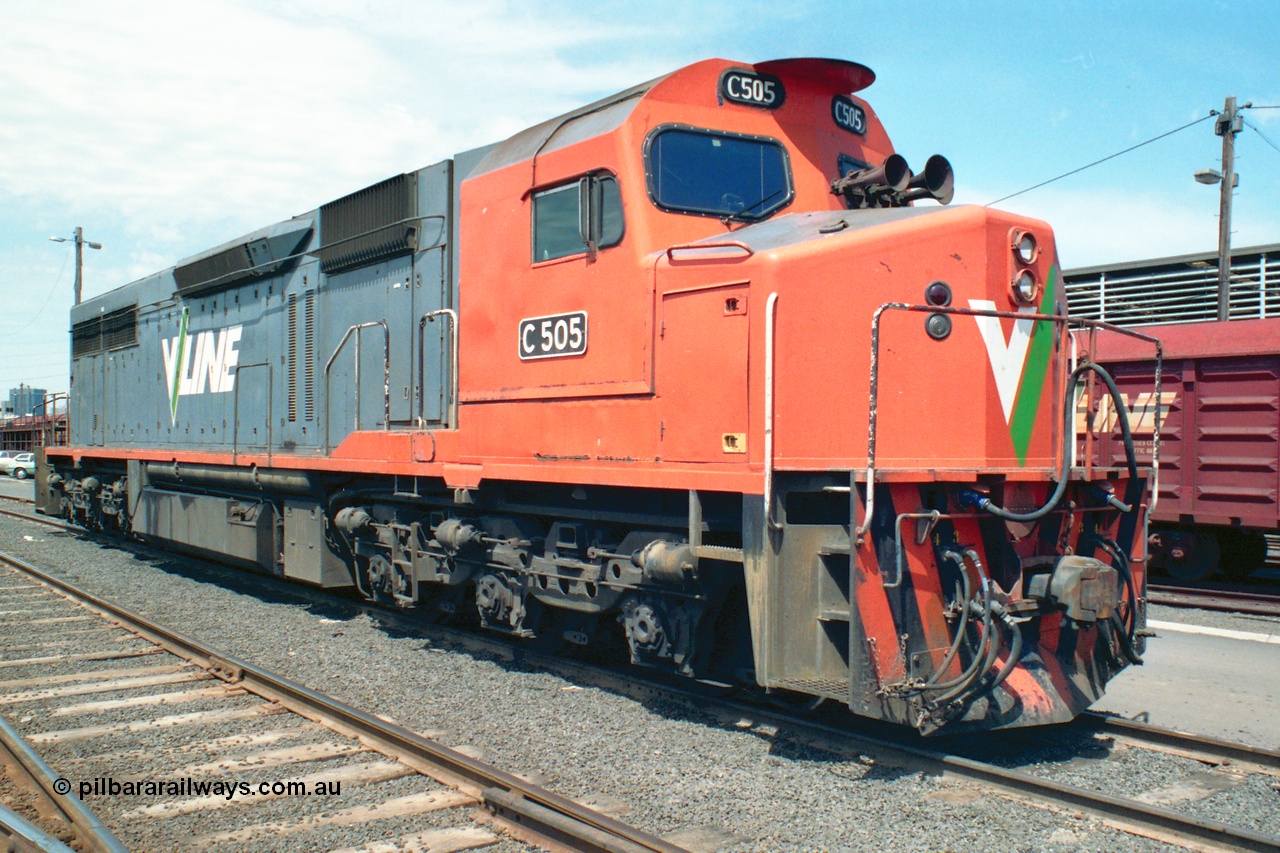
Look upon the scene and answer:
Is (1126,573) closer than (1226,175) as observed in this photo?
Yes

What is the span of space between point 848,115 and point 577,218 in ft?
6.08

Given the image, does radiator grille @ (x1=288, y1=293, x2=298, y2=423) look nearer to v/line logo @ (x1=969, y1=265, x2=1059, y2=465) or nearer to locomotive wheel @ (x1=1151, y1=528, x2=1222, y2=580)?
v/line logo @ (x1=969, y1=265, x2=1059, y2=465)

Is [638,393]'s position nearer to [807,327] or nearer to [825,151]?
[807,327]

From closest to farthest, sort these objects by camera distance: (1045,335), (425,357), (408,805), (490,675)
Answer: (408,805), (1045,335), (490,675), (425,357)

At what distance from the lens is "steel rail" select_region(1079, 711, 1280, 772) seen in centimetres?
473

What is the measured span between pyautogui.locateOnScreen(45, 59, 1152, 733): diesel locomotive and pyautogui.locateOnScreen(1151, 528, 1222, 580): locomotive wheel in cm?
743

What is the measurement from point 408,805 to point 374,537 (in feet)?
13.0

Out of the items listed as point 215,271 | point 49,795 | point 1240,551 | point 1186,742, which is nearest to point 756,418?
point 1186,742

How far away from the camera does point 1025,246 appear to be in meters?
4.93

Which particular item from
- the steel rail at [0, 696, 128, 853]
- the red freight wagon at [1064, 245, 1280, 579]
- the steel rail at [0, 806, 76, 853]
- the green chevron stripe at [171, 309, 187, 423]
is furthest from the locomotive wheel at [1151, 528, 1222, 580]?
the green chevron stripe at [171, 309, 187, 423]

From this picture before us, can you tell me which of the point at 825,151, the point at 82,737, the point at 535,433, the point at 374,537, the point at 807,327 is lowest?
the point at 82,737

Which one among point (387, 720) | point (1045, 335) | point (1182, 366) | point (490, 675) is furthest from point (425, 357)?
point (1182, 366)

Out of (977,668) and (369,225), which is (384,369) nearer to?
(369,225)

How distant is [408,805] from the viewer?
4211 mm
